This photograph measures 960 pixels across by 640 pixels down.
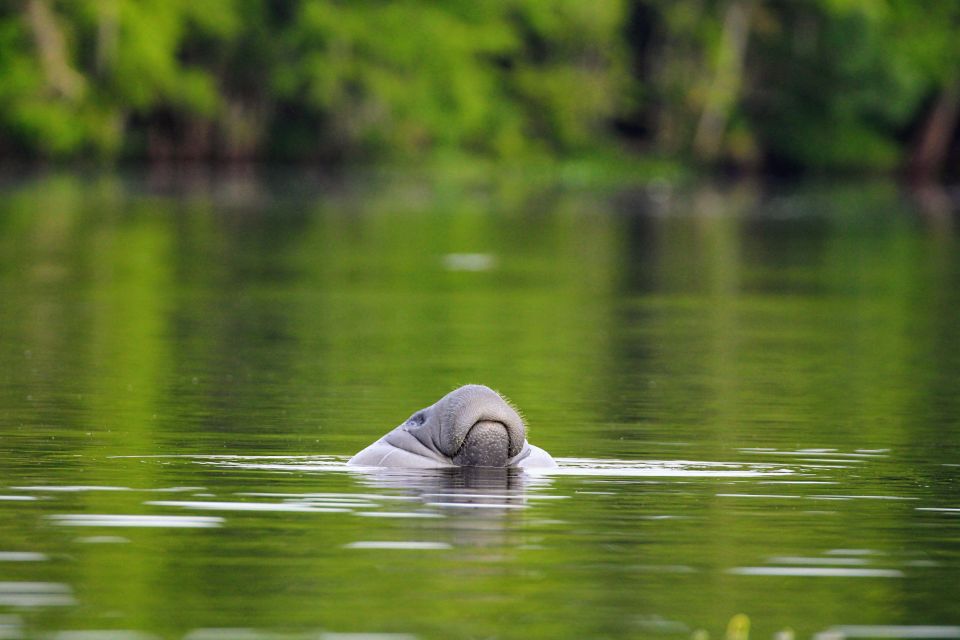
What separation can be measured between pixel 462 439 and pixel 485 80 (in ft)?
249

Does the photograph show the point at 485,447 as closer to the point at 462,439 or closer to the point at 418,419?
the point at 462,439

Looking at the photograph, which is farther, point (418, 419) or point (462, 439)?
point (418, 419)

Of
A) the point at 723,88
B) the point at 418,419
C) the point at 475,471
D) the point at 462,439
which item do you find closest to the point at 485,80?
the point at 723,88

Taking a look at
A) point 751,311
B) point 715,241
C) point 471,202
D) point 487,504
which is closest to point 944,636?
point 487,504

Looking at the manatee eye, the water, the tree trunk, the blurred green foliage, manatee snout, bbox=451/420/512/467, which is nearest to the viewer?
the water

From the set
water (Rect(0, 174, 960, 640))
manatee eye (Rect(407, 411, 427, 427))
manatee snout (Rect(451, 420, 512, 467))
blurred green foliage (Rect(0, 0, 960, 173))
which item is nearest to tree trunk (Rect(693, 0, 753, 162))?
blurred green foliage (Rect(0, 0, 960, 173))

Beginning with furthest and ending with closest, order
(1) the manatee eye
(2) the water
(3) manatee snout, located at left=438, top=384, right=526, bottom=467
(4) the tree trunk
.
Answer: (4) the tree trunk → (1) the manatee eye → (3) manatee snout, located at left=438, top=384, right=526, bottom=467 → (2) the water

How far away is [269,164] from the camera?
84000 mm

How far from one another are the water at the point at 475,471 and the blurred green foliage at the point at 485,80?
3518 centimetres

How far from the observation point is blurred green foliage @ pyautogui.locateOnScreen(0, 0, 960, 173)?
72.1 meters

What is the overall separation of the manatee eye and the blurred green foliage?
57.1m

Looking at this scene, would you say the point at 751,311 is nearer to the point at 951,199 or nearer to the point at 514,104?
the point at 951,199

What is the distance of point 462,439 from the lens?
1260 cm

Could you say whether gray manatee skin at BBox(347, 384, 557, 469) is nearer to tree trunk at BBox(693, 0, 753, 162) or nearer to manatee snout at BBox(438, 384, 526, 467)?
manatee snout at BBox(438, 384, 526, 467)
